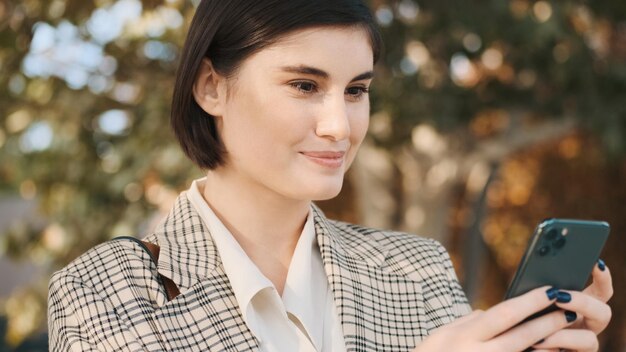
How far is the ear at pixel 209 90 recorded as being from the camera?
5.95 feet

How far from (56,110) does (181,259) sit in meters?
3.41

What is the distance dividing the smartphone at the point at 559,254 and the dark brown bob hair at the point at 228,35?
0.58 metres

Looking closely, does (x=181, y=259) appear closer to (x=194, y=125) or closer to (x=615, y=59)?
(x=194, y=125)

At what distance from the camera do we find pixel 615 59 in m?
5.25

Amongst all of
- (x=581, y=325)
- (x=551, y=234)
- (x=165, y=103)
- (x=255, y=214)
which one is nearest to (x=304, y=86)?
(x=255, y=214)

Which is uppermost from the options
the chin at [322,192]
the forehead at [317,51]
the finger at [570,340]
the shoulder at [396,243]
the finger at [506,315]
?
the forehead at [317,51]

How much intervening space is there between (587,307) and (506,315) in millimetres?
171

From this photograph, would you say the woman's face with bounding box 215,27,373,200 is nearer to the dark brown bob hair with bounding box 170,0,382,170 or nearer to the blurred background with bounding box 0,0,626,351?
the dark brown bob hair with bounding box 170,0,382,170

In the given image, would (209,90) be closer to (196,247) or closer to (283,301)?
(196,247)

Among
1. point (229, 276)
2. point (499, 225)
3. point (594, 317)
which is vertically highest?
point (229, 276)

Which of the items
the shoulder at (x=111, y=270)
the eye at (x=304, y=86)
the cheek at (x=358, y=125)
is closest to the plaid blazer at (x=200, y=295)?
the shoulder at (x=111, y=270)

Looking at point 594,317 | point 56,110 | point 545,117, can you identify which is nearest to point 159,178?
point 56,110

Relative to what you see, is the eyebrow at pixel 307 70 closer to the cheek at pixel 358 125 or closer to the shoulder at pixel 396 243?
the cheek at pixel 358 125

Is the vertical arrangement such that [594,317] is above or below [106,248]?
below
